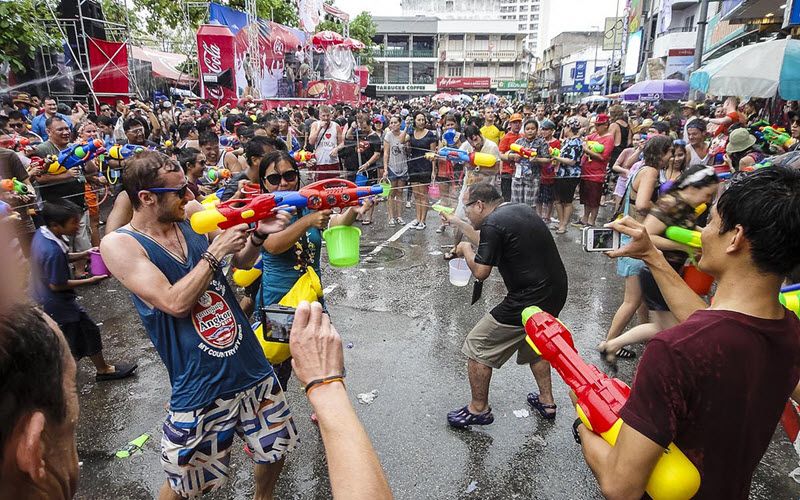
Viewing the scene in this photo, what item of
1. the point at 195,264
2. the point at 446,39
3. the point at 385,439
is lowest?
the point at 385,439

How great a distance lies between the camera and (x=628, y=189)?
5.22 metres

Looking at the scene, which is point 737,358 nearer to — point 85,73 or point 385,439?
point 385,439

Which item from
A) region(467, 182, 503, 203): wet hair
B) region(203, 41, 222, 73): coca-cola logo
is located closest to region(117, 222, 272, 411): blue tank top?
region(467, 182, 503, 203): wet hair

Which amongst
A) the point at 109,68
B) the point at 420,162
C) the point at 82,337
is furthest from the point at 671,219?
the point at 109,68

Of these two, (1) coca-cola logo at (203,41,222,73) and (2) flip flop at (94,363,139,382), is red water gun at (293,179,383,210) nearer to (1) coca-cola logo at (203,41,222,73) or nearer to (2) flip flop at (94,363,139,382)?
(2) flip flop at (94,363,139,382)

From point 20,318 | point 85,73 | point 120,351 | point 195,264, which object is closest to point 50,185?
point 120,351

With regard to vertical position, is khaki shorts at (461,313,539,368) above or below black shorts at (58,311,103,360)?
above

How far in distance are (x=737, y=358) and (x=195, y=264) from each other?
2178 millimetres

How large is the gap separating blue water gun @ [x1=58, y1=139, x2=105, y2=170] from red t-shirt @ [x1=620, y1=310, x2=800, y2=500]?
682 centimetres

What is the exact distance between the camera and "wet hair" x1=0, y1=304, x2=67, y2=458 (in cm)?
79

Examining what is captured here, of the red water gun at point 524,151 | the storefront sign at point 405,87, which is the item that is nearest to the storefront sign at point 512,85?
the storefront sign at point 405,87

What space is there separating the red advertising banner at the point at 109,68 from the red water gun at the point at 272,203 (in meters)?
14.2

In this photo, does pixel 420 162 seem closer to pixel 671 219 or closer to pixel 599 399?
pixel 671 219

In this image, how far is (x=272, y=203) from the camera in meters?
2.58
